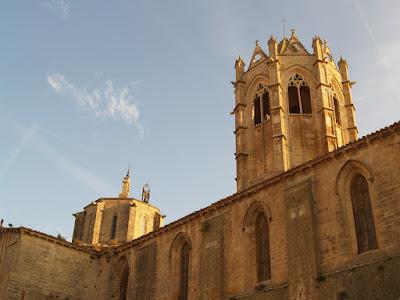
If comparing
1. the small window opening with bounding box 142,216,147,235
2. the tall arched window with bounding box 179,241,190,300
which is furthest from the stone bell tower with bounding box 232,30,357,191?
the small window opening with bounding box 142,216,147,235

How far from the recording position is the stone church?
15648 mm

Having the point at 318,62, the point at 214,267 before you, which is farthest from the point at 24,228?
the point at 318,62

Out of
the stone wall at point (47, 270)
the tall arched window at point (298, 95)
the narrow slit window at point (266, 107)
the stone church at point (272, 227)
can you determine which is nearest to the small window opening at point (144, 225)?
the stone church at point (272, 227)

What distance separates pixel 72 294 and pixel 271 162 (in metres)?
12.5

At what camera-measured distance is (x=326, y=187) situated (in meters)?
17.3

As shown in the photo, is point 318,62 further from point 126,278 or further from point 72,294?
point 72,294

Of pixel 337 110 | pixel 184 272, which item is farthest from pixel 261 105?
pixel 184 272

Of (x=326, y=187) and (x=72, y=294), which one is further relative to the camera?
(x=72, y=294)

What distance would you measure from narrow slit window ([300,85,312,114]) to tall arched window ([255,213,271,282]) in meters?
11.4

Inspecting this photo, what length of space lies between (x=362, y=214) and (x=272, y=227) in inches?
143

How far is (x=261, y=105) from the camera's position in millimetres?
30266

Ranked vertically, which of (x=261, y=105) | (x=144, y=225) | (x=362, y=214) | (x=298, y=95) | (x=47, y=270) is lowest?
(x=362, y=214)

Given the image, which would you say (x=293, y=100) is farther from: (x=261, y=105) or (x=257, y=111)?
(x=257, y=111)

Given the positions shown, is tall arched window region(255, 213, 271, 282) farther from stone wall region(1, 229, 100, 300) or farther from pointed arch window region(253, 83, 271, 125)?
pointed arch window region(253, 83, 271, 125)
